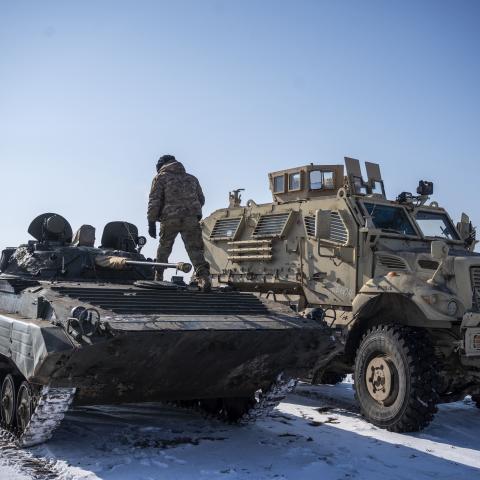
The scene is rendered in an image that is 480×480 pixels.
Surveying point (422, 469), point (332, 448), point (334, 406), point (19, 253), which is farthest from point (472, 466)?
point (19, 253)

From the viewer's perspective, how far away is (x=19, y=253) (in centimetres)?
777

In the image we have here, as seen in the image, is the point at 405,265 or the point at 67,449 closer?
the point at 67,449

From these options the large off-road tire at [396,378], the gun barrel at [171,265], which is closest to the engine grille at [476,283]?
the large off-road tire at [396,378]

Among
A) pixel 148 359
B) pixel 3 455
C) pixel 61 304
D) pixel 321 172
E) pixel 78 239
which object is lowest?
pixel 3 455

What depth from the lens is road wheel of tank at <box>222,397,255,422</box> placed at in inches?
267

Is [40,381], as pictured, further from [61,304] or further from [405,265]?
[405,265]

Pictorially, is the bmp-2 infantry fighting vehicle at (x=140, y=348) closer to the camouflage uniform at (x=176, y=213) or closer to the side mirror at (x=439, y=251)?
the camouflage uniform at (x=176, y=213)

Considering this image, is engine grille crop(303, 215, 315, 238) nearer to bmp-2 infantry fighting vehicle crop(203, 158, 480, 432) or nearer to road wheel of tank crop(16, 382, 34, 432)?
bmp-2 infantry fighting vehicle crop(203, 158, 480, 432)

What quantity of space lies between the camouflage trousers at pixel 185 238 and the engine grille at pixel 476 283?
282 centimetres

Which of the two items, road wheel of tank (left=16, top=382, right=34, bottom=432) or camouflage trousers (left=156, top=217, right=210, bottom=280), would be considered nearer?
road wheel of tank (left=16, top=382, right=34, bottom=432)

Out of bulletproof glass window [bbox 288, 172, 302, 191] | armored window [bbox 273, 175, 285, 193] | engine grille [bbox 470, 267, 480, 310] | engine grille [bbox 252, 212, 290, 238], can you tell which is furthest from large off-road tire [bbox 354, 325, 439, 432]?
armored window [bbox 273, 175, 285, 193]

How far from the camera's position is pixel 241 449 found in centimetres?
590

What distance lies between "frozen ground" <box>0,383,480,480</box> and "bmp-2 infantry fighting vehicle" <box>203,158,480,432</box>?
19.7 inches

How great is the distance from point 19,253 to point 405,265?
4494 millimetres
